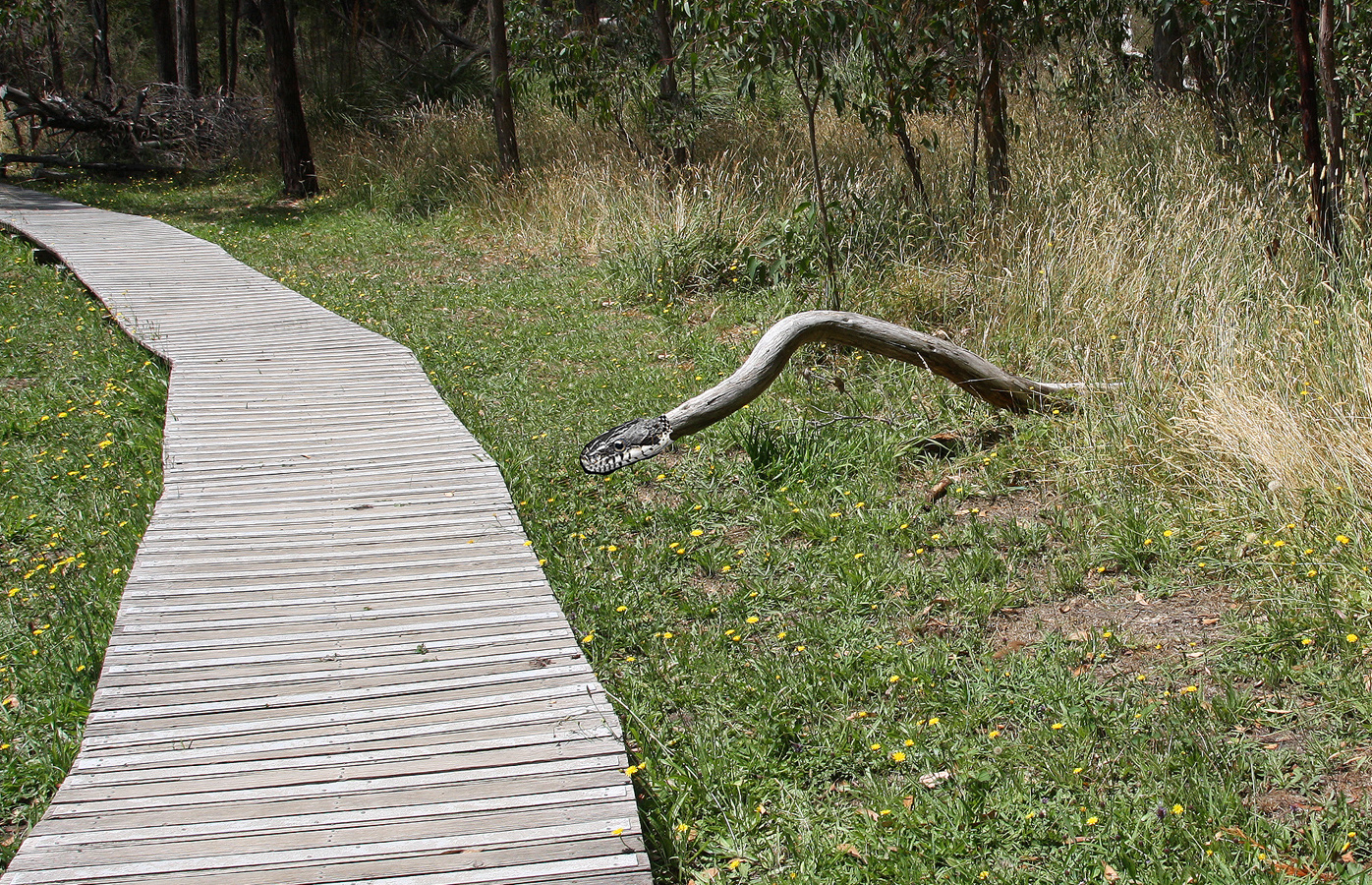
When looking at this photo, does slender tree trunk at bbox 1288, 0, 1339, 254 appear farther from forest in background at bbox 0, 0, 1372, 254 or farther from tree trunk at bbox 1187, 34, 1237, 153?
tree trunk at bbox 1187, 34, 1237, 153

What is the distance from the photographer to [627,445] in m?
4.66

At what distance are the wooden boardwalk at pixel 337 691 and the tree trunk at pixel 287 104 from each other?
1046cm

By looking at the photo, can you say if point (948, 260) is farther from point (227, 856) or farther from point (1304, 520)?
point (227, 856)

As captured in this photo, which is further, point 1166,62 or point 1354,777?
point 1166,62

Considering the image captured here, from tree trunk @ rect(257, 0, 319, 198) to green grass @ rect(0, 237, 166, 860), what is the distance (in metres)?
6.91

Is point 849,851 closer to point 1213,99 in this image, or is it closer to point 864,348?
point 864,348

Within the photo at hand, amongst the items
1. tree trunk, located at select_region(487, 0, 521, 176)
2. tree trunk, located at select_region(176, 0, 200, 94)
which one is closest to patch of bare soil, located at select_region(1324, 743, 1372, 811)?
tree trunk, located at select_region(487, 0, 521, 176)

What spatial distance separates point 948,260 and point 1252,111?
103 inches

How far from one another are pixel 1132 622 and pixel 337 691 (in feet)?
8.54

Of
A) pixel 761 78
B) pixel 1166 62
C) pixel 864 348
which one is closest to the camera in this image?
pixel 864 348

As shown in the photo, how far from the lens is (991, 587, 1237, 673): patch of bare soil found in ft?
11.5

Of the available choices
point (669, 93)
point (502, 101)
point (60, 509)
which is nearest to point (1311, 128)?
point (60, 509)

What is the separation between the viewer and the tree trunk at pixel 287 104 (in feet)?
47.0

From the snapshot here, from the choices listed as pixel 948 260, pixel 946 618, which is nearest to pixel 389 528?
pixel 946 618
